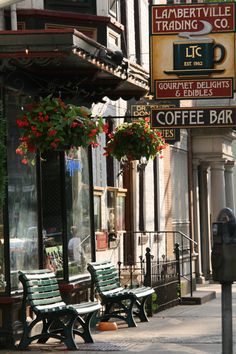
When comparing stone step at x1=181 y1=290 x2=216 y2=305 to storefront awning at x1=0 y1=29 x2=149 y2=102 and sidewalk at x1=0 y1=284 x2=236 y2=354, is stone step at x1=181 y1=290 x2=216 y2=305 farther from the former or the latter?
storefront awning at x1=0 y1=29 x2=149 y2=102

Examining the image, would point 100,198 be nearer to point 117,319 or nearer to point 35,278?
point 117,319

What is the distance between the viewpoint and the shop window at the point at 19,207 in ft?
44.6

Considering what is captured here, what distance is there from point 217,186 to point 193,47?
59.5ft

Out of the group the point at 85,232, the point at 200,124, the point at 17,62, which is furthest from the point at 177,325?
the point at 17,62

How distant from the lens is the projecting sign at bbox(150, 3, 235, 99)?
51.5 feet

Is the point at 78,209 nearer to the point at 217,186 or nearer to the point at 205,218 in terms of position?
the point at 217,186

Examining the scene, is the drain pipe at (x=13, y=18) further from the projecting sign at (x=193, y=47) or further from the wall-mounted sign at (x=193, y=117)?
the wall-mounted sign at (x=193, y=117)

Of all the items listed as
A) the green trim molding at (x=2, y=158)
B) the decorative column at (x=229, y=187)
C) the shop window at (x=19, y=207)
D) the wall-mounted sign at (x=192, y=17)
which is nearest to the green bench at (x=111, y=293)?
the shop window at (x=19, y=207)

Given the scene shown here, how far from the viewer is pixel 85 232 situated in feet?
53.5

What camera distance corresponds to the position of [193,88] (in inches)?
619

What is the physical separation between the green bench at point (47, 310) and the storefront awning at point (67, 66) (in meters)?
2.34

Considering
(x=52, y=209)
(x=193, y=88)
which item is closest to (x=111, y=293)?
(x=52, y=209)

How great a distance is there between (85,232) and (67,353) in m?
3.63

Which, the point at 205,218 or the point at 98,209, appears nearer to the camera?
the point at 98,209
